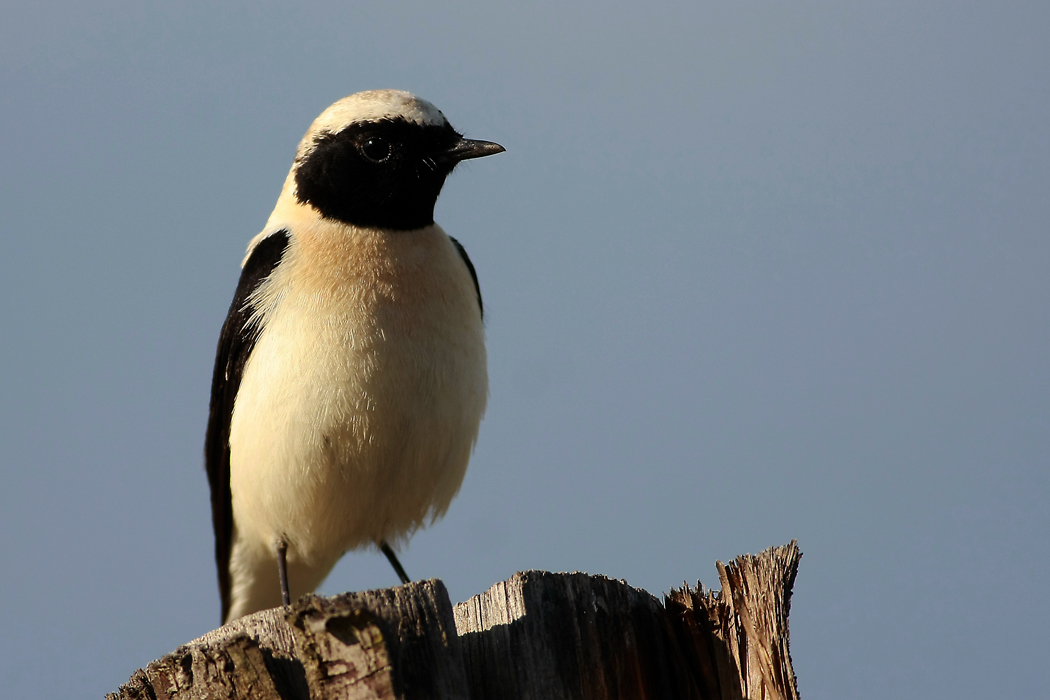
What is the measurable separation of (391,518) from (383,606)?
2.95 metres

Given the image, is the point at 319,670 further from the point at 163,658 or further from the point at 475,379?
the point at 475,379

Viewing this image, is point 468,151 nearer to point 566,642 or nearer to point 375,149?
point 375,149

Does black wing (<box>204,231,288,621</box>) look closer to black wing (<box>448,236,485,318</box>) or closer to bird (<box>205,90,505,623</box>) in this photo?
bird (<box>205,90,505,623</box>)

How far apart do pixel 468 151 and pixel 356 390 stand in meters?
1.95

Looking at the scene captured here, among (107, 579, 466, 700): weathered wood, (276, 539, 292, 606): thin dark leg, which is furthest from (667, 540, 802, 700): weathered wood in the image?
(276, 539, 292, 606): thin dark leg

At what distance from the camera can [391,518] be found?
6680 mm

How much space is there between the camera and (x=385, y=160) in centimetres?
690

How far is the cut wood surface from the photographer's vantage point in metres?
3.68

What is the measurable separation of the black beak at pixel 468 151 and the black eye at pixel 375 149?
1.16ft

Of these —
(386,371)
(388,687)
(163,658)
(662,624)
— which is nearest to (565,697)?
(662,624)

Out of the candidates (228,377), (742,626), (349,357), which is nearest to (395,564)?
(228,377)

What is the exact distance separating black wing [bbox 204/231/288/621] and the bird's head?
1.54ft

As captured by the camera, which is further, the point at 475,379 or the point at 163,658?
the point at 475,379

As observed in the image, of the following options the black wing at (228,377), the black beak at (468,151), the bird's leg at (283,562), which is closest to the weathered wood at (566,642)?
the bird's leg at (283,562)
